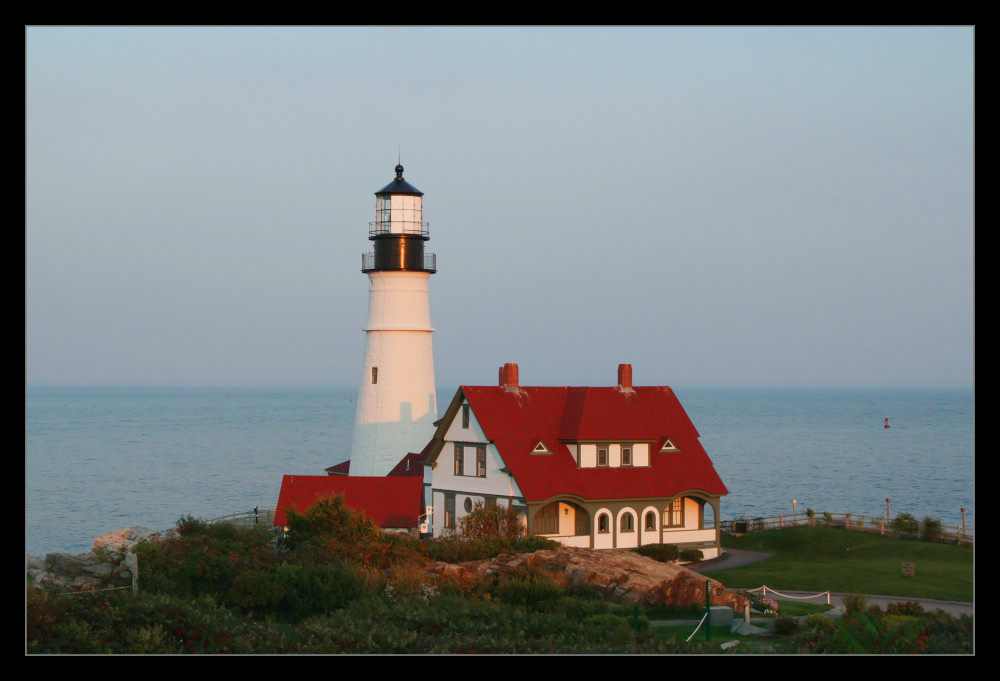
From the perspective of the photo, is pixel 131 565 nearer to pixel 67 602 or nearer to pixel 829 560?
pixel 67 602

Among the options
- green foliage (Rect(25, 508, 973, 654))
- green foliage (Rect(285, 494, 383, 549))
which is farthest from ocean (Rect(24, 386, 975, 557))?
green foliage (Rect(285, 494, 383, 549))

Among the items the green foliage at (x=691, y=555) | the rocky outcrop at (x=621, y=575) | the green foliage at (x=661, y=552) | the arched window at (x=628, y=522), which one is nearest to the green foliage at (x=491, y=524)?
the arched window at (x=628, y=522)

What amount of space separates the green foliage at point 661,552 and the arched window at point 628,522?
840 millimetres

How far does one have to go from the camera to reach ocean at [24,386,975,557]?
64625mm

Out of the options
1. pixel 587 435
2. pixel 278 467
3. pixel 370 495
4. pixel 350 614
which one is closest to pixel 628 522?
pixel 587 435

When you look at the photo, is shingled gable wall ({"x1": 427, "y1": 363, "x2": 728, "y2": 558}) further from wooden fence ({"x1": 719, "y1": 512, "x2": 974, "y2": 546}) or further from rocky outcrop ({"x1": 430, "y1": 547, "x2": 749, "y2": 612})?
rocky outcrop ({"x1": 430, "y1": 547, "x2": 749, "y2": 612})

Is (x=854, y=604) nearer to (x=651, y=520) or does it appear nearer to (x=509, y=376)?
(x=651, y=520)

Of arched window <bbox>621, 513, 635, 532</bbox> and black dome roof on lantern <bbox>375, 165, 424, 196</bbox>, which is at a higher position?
black dome roof on lantern <bbox>375, 165, 424, 196</bbox>

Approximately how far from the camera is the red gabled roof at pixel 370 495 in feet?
118

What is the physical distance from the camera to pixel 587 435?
3553 cm

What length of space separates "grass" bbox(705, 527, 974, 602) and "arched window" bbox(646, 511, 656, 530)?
3.28 metres

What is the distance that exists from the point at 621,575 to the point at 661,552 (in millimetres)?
9441

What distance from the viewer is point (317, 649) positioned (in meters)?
16.0
